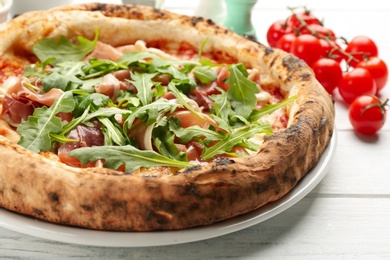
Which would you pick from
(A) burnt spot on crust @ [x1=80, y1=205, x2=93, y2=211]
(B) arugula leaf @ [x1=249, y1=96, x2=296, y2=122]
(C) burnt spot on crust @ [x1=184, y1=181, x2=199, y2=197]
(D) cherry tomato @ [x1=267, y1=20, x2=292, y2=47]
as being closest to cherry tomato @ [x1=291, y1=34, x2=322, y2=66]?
(D) cherry tomato @ [x1=267, y1=20, x2=292, y2=47]

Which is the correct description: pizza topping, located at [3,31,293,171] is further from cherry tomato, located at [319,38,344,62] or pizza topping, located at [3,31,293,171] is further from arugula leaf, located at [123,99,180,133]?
cherry tomato, located at [319,38,344,62]

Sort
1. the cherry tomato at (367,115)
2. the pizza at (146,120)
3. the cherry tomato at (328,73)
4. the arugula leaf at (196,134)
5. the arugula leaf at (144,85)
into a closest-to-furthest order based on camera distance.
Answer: the pizza at (146,120)
the arugula leaf at (196,134)
the arugula leaf at (144,85)
the cherry tomato at (367,115)
the cherry tomato at (328,73)

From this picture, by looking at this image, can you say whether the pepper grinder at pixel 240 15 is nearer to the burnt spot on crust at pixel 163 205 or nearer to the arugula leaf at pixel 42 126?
the arugula leaf at pixel 42 126

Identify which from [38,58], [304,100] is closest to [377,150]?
[304,100]

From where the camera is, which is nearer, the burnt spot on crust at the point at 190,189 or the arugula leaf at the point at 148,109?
the burnt spot on crust at the point at 190,189

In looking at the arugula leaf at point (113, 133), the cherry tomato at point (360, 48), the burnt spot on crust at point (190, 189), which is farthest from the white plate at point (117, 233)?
the cherry tomato at point (360, 48)

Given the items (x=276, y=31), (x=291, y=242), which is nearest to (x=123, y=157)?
(x=291, y=242)
